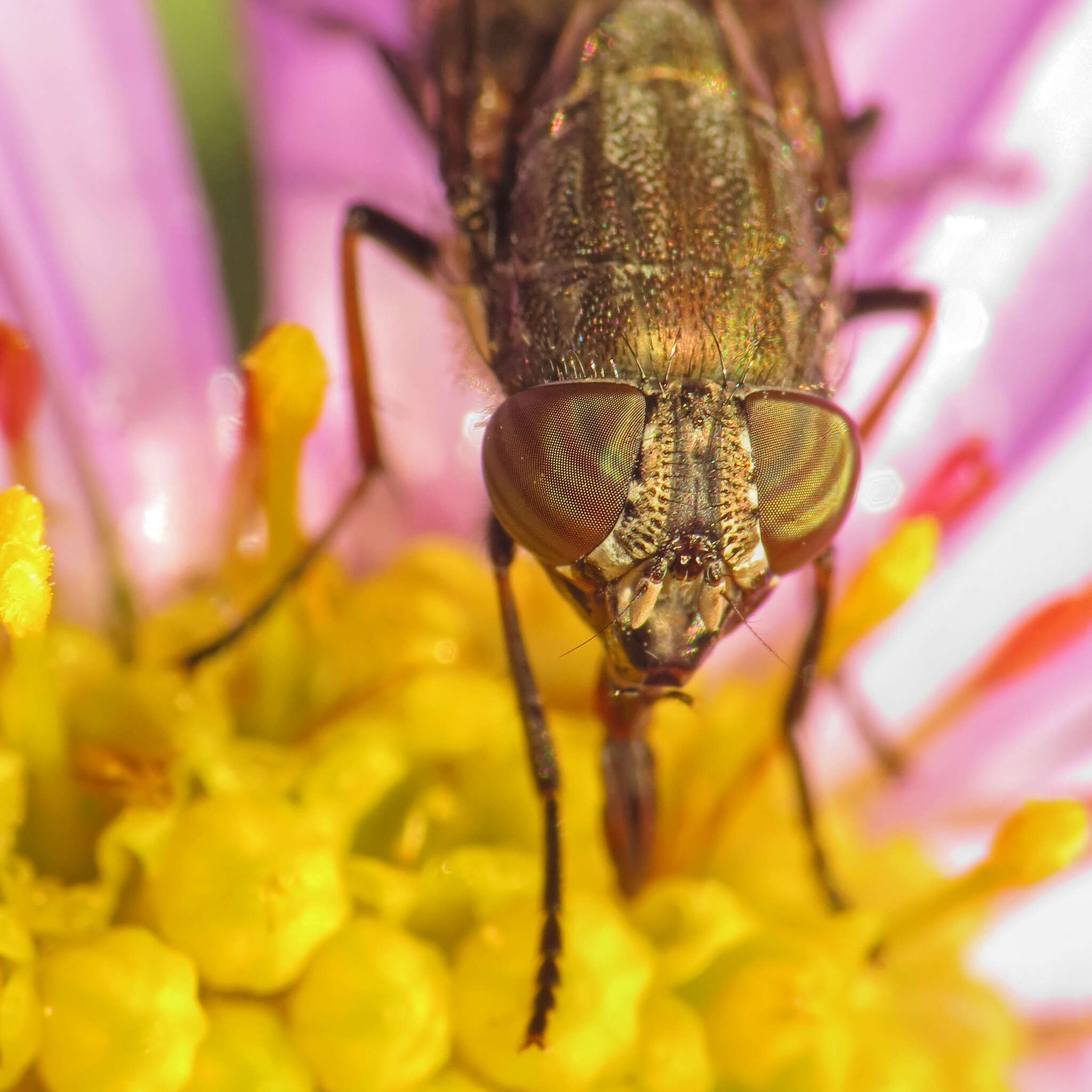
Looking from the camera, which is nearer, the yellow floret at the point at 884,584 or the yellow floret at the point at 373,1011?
the yellow floret at the point at 373,1011

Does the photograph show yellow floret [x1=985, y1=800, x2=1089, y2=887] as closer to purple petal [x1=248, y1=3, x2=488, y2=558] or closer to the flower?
the flower

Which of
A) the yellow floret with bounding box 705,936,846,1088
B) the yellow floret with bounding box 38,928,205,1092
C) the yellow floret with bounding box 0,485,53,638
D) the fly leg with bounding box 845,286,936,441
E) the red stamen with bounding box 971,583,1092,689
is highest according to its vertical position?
the fly leg with bounding box 845,286,936,441

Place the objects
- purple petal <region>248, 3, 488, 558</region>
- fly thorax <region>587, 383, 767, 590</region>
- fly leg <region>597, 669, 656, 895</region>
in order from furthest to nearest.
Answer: purple petal <region>248, 3, 488, 558</region>, fly leg <region>597, 669, 656, 895</region>, fly thorax <region>587, 383, 767, 590</region>

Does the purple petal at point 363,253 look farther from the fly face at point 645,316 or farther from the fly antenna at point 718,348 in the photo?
the fly antenna at point 718,348

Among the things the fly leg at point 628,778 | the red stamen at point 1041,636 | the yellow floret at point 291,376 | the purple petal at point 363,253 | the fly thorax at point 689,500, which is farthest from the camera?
the purple petal at point 363,253

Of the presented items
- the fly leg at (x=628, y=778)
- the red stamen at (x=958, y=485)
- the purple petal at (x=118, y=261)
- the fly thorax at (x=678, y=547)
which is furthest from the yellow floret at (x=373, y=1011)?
the red stamen at (x=958, y=485)

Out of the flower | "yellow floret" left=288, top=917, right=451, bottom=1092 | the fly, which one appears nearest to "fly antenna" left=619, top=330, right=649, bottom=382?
the fly

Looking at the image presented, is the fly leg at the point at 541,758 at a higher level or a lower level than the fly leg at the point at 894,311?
lower
